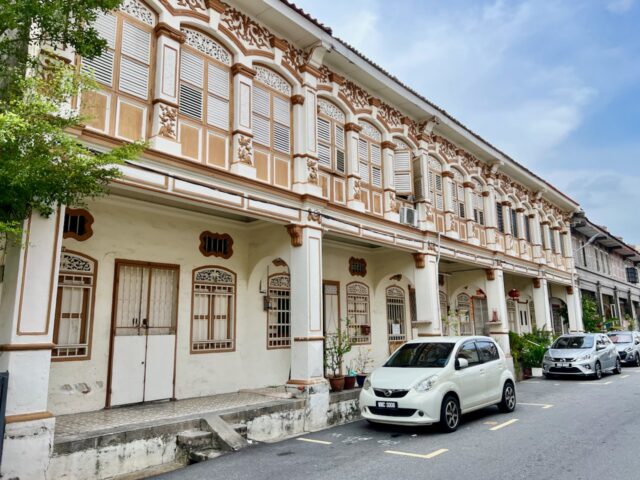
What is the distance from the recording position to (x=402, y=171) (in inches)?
548

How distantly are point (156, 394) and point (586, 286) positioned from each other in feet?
85.6

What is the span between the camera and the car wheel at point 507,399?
10.1 m

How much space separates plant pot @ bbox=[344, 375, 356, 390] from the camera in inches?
428

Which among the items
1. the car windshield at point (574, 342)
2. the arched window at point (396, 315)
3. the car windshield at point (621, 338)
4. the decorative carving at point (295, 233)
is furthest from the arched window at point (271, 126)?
the car windshield at point (621, 338)

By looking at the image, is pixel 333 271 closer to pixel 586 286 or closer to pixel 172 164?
pixel 172 164

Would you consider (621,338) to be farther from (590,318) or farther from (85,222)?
(85,222)

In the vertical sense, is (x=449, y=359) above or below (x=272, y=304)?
below

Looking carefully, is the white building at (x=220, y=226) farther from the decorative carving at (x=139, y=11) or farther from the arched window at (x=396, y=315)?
the arched window at (x=396, y=315)

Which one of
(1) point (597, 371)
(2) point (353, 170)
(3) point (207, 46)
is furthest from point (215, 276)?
(1) point (597, 371)

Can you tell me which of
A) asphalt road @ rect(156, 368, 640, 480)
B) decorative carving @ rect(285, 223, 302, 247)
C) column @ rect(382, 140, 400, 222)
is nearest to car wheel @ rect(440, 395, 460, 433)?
asphalt road @ rect(156, 368, 640, 480)

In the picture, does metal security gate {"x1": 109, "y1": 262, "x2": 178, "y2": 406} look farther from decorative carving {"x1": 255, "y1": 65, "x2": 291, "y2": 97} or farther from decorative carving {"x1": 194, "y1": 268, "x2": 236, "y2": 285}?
decorative carving {"x1": 255, "y1": 65, "x2": 291, "y2": 97}

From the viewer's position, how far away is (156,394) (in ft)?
30.4

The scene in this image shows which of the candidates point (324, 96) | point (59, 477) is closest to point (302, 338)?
point (59, 477)

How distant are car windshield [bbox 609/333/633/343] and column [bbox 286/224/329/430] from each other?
16.9 meters
